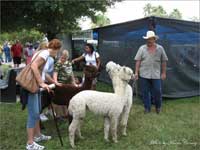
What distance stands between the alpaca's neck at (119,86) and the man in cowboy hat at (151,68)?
201 centimetres

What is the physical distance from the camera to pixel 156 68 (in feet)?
25.5

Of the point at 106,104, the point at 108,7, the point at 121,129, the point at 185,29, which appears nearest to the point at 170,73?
the point at 185,29

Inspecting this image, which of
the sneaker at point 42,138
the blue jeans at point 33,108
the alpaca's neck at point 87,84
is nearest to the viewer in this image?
the blue jeans at point 33,108

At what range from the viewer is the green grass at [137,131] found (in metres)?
5.54

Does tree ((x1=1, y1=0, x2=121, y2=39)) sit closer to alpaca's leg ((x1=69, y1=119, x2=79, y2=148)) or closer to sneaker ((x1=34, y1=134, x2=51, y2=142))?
sneaker ((x1=34, y1=134, x2=51, y2=142))

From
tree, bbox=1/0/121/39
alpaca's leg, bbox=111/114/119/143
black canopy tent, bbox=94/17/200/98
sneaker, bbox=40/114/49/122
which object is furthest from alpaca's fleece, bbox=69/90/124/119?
tree, bbox=1/0/121/39

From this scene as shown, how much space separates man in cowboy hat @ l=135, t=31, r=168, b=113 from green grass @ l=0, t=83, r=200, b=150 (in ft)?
1.30

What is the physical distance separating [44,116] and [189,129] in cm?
291

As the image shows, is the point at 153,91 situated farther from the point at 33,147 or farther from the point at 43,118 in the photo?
the point at 33,147

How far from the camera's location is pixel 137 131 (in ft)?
20.8

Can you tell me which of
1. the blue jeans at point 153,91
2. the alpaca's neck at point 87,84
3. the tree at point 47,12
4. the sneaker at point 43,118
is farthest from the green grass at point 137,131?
the tree at point 47,12

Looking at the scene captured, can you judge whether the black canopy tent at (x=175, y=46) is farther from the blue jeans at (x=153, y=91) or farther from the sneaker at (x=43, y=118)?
the sneaker at (x=43, y=118)

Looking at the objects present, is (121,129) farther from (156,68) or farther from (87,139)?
(156,68)

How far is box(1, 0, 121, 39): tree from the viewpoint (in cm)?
1317
